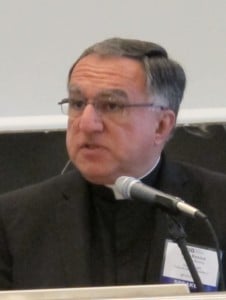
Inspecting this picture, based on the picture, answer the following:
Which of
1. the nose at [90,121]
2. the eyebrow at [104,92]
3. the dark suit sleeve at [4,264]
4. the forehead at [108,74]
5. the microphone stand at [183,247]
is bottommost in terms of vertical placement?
the dark suit sleeve at [4,264]

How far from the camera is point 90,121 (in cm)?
186

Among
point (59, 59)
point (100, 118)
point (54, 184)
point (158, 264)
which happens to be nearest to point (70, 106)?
point (100, 118)

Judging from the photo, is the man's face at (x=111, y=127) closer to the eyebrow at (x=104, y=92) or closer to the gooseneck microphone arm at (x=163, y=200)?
the eyebrow at (x=104, y=92)

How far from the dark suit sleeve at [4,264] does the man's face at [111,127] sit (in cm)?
27

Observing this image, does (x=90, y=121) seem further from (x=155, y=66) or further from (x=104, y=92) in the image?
(x=155, y=66)

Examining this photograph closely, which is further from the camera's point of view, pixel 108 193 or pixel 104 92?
pixel 108 193

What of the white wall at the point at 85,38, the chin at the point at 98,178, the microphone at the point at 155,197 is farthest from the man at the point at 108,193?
the white wall at the point at 85,38

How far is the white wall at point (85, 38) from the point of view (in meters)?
2.70

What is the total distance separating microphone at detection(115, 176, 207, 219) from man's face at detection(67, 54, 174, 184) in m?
0.45

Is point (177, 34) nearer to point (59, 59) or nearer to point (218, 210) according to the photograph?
point (59, 59)

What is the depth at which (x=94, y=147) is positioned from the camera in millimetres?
1877

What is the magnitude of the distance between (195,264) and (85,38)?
112cm

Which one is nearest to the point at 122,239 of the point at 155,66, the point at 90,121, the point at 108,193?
the point at 108,193

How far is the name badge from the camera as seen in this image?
1.84 metres
